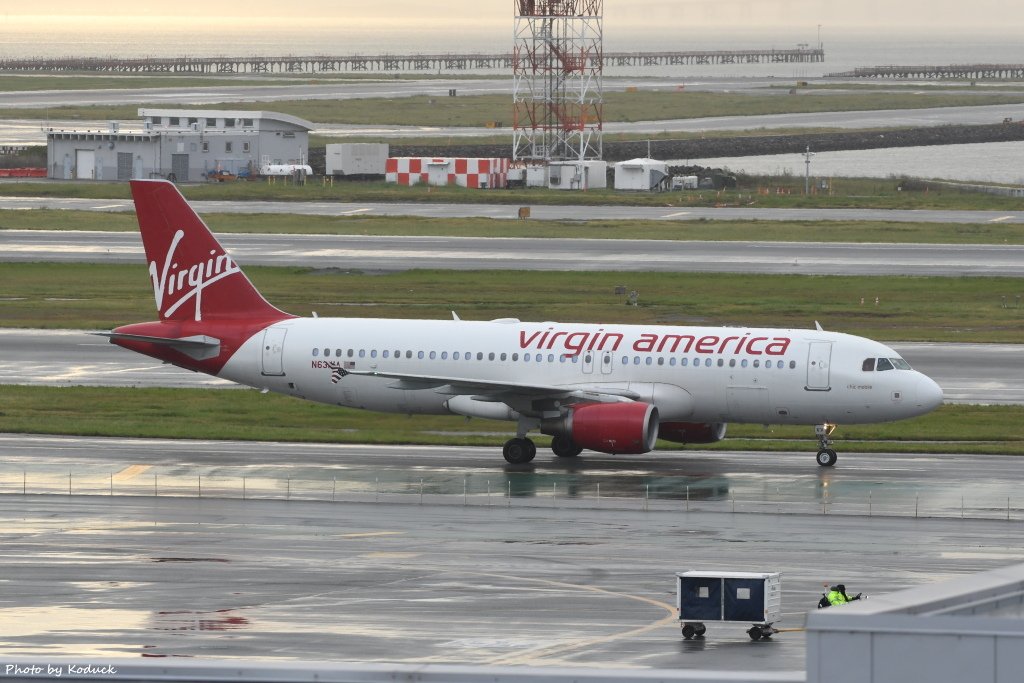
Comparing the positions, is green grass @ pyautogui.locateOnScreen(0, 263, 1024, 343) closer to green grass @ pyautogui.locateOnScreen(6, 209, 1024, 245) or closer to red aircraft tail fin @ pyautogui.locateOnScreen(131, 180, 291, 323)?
green grass @ pyautogui.locateOnScreen(6, 209, 1024, 245)

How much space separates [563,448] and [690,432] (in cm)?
415

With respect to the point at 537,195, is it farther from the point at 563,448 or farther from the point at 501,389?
the point at 501,389

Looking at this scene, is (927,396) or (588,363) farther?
(588,363)

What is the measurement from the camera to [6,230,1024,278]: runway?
101 m

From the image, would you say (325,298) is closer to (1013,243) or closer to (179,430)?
(179,430)

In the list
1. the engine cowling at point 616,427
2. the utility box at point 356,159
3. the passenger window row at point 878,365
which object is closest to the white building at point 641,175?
the utility box at point 356,159

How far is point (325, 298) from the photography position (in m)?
88.4

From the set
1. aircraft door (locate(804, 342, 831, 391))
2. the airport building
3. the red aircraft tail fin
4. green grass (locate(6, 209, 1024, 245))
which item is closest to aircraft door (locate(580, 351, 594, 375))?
aircraft door (locate(804, 342, 831, 391))

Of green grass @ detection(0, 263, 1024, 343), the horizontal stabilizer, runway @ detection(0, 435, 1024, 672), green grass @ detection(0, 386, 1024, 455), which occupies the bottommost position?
runway @ detection(0, 435, 1024, 672)

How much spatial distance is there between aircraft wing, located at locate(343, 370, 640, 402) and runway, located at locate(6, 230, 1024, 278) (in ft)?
153

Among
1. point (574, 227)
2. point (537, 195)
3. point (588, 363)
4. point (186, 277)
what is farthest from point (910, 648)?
point (537, 195)

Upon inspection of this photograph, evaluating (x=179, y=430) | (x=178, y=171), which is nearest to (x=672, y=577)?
(x=179, y=430)

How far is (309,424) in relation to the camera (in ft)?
201

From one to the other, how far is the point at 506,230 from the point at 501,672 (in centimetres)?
10255
